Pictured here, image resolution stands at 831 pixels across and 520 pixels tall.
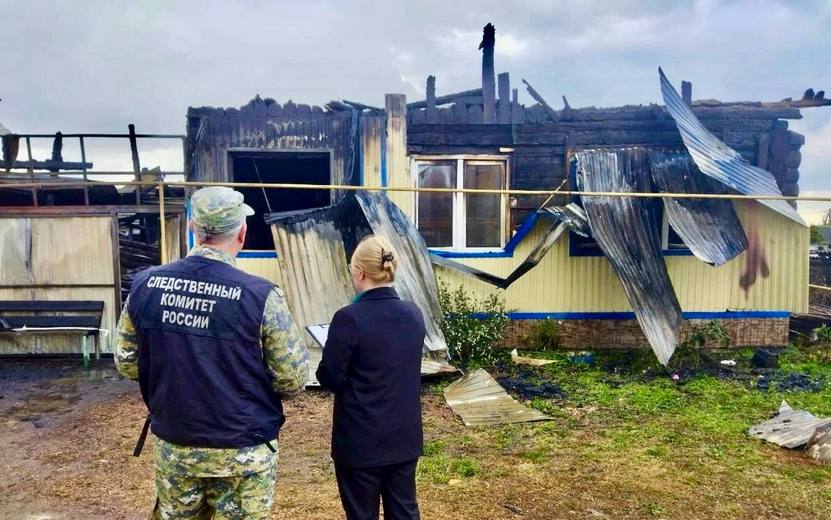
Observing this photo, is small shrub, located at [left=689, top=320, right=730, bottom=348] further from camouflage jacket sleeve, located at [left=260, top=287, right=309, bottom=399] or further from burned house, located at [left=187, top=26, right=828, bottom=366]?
camouflage jacket sleeve, located at [left=260, top=287, right=309, bottom=399]

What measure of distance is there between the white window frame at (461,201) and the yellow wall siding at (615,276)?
0.88 ft

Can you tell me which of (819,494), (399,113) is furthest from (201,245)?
(399,113)

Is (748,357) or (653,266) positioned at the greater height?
(653,266)

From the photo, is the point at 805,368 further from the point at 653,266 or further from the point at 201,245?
the point at 201,245

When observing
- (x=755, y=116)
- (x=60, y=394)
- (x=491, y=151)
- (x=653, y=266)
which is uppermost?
(x=755, y=116)

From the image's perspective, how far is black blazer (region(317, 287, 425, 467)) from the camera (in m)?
2.53

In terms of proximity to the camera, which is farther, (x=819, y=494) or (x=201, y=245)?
(x=819, y=494)

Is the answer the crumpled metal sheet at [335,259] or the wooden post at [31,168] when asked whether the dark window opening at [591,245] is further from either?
the wooden post at [31,168]

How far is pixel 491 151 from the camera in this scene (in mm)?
8766

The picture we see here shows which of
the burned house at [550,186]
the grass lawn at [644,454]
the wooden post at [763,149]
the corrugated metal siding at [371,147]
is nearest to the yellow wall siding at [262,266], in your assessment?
the burned house at [550,186]

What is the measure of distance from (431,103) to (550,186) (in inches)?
84.3

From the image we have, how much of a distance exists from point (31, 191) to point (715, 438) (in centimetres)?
953

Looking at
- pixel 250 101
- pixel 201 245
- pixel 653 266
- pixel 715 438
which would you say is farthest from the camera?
pixel 250 101

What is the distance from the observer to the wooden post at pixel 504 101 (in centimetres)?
872
